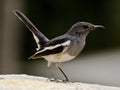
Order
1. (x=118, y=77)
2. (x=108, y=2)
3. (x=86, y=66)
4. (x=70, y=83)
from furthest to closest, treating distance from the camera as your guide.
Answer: (x=108, y=2)
(x=86, y=66)
(x=118, y=77)
(x=70, y=83)

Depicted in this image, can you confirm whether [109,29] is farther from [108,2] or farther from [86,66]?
[86,66]

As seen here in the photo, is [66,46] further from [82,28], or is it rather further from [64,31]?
[64,31]

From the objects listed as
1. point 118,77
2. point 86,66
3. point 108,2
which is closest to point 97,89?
point 118,77

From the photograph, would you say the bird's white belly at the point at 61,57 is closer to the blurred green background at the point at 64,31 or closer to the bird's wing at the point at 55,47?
the bird's wing at the point at 55,47

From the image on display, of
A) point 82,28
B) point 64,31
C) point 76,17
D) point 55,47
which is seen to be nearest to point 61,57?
point 55,47

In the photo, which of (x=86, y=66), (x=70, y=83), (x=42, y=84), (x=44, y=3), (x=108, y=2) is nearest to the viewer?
(x=42, y=84)

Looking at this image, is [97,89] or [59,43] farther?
[59,43]

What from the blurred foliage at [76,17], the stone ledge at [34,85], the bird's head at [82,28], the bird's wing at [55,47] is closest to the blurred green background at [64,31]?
the blurred foliage at [76,17]

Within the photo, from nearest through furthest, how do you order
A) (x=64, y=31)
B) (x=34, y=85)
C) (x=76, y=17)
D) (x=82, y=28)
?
1. (x=34, y=85)
2. (x=82, y=28)
3. (x=64, y=31)
4. (x=76, y=17)
